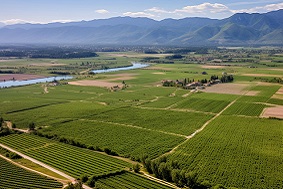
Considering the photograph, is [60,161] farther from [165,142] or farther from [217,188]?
[217,188]

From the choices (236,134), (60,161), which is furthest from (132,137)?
(236,134)

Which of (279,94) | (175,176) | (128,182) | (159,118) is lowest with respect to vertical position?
(128,182)


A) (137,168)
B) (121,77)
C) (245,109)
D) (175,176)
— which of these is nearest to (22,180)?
(137,168)

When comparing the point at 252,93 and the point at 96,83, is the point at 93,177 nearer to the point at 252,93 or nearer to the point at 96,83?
the point at 252,93

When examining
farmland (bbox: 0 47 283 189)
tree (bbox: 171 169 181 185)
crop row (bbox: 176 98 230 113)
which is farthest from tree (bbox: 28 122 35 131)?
crop row (bbox: 176 98 230 113)

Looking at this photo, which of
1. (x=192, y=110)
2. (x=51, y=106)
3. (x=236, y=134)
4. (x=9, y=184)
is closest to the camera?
(x=9, y=184)

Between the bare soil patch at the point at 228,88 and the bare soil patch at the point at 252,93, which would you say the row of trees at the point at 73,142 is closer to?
the bare soil patch at the point at 228,88

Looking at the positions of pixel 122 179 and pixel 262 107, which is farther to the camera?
pixel 262 107
